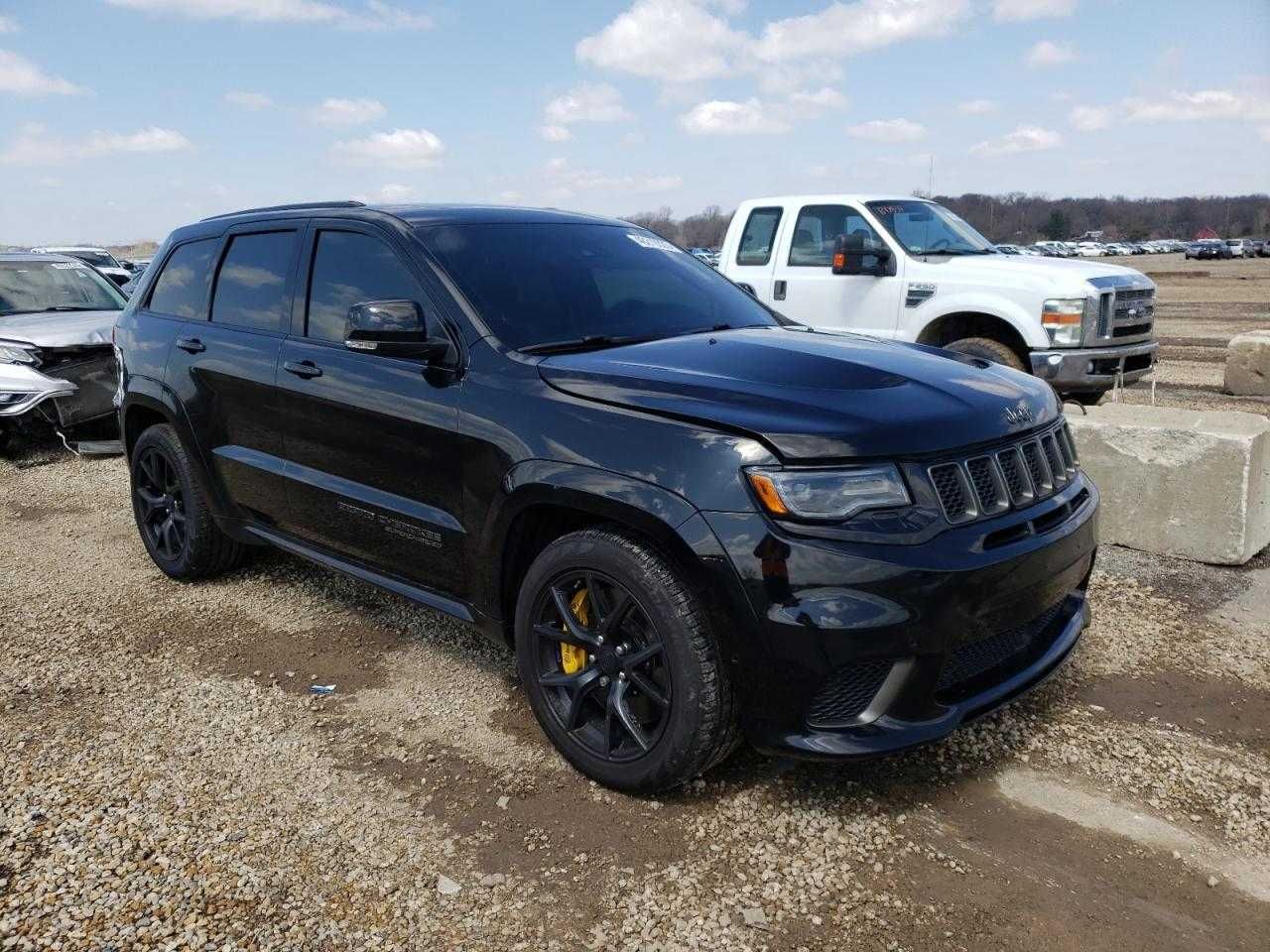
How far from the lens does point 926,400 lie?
2814 mm

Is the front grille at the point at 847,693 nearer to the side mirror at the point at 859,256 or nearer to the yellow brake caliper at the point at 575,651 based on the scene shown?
the yellow brake caliper at the point at 575,651

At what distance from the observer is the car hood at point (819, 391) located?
262 centimetres

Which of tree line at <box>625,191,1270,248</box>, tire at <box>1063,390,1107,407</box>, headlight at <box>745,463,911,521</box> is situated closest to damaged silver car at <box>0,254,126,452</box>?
headlight at <box>745,463,911,521</box>

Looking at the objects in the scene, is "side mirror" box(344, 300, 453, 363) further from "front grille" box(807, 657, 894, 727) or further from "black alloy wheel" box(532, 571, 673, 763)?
"front grille" box(807, 657, 894, 727)

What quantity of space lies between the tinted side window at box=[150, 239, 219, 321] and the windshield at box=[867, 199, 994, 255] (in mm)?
5640

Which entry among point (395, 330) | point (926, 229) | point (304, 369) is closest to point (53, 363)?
point (304, 369)

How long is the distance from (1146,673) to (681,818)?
2094 mm

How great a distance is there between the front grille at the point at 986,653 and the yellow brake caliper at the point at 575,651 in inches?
42.2

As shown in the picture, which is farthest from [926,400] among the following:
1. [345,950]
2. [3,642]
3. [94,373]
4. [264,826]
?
[94,373]

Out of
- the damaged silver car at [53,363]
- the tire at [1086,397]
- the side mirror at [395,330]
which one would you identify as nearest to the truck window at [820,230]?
the tire at [1086,397]

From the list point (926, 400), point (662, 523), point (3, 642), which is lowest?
point (3, 642)

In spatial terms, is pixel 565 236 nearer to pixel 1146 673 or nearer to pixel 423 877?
pixel 423 877

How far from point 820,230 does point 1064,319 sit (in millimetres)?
2296

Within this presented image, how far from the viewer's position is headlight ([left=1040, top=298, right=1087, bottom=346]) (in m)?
7.44
